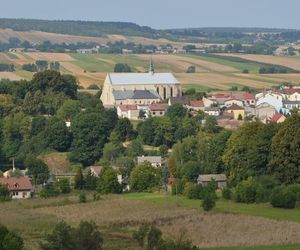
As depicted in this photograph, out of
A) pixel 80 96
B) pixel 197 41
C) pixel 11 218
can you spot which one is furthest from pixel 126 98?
pixel 197 41

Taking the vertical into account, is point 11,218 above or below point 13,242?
below

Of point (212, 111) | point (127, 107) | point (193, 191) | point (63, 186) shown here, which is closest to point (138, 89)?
point (127, 107)

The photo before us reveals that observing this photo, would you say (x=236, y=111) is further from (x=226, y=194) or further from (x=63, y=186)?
(x=226, y=194)

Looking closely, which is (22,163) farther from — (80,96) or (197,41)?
(197,41)

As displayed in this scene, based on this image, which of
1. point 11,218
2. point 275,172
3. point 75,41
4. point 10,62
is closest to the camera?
point 11,218

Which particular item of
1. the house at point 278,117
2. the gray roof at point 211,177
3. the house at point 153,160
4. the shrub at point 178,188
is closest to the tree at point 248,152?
the gray roof at point 211,177

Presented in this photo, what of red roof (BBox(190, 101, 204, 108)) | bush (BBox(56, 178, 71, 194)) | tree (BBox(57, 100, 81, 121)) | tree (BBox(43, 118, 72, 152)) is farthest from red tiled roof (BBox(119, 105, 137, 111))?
bush (BBox(56, 178, 71, 194))

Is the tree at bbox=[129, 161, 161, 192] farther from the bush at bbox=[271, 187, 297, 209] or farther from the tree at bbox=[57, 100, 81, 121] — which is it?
the tree at bbox=[57, 100, 81, 121]
